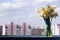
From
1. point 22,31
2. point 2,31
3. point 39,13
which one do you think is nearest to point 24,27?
point 22,31

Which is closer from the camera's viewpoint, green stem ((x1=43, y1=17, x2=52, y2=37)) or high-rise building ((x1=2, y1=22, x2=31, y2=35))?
green stem ((x1=43, y1=17, x2=52, y2=37))

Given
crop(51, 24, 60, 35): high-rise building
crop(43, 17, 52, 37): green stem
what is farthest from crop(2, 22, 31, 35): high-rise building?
crop(43, 17, 52, 37): green stem

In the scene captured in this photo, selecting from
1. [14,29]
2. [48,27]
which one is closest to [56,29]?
[14,29]

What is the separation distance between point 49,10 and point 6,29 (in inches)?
152

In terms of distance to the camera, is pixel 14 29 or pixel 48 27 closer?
pixel 48 27

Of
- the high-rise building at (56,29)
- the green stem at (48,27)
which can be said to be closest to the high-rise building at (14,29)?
the high-rise building at (56,29)

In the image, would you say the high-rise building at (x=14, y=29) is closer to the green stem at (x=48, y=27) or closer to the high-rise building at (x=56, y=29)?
the high-rise building at (x=56, y=29)

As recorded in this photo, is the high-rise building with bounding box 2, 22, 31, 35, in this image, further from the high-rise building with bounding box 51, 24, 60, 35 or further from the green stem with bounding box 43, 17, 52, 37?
the green stem with bounding box 43, 17, 52, 37

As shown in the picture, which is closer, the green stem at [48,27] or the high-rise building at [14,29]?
the green stem at [48,27]

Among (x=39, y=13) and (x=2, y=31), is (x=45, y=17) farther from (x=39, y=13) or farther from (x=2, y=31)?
(x=2, y=31)

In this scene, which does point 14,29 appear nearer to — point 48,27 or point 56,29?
point 56,29

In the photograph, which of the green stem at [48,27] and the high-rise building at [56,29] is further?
the high-rise building at [56,29]

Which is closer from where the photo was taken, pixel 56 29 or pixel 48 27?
pixel 48 27

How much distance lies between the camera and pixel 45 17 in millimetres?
7602
